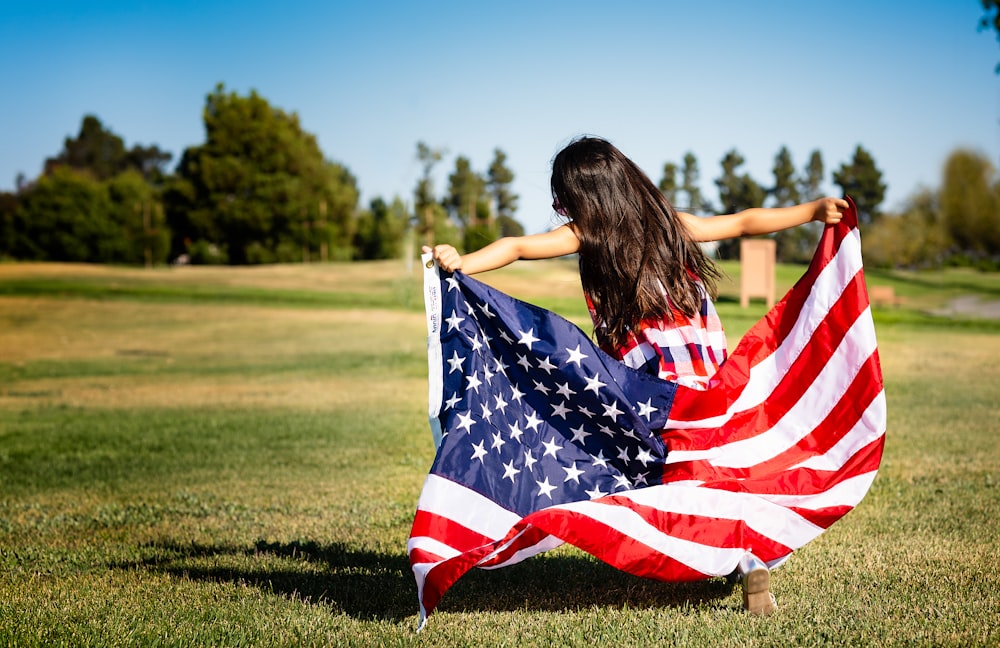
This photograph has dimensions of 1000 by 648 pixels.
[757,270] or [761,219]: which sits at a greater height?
[761,219]

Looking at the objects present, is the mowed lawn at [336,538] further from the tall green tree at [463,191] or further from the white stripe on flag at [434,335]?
the tall green tree at [463,191]

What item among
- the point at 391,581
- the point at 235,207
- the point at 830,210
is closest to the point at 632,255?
the point at 830,210

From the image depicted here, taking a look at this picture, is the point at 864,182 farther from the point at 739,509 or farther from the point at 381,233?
the point at 739,509

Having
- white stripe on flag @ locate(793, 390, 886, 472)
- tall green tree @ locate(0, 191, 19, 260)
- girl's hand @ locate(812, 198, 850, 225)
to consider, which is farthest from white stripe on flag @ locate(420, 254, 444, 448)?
tall green tree @ locate(0, 191, 19, 260)

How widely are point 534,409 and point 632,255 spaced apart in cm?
91

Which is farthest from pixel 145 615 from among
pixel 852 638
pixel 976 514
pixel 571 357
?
pixel 976 514

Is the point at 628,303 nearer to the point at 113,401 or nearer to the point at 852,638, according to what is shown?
the point at 852,638

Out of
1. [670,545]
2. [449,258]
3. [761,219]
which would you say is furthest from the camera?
[761,219]

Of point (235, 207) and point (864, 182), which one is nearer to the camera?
point (235, 207)

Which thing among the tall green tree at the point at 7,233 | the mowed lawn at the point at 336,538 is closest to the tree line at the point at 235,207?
the tall green tree at the point at 7,233

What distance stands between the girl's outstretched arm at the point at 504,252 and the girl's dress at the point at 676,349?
345 millimetres

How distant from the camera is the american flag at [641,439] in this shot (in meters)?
4.13

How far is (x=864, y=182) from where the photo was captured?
79.5 metres

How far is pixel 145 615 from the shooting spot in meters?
4.33
